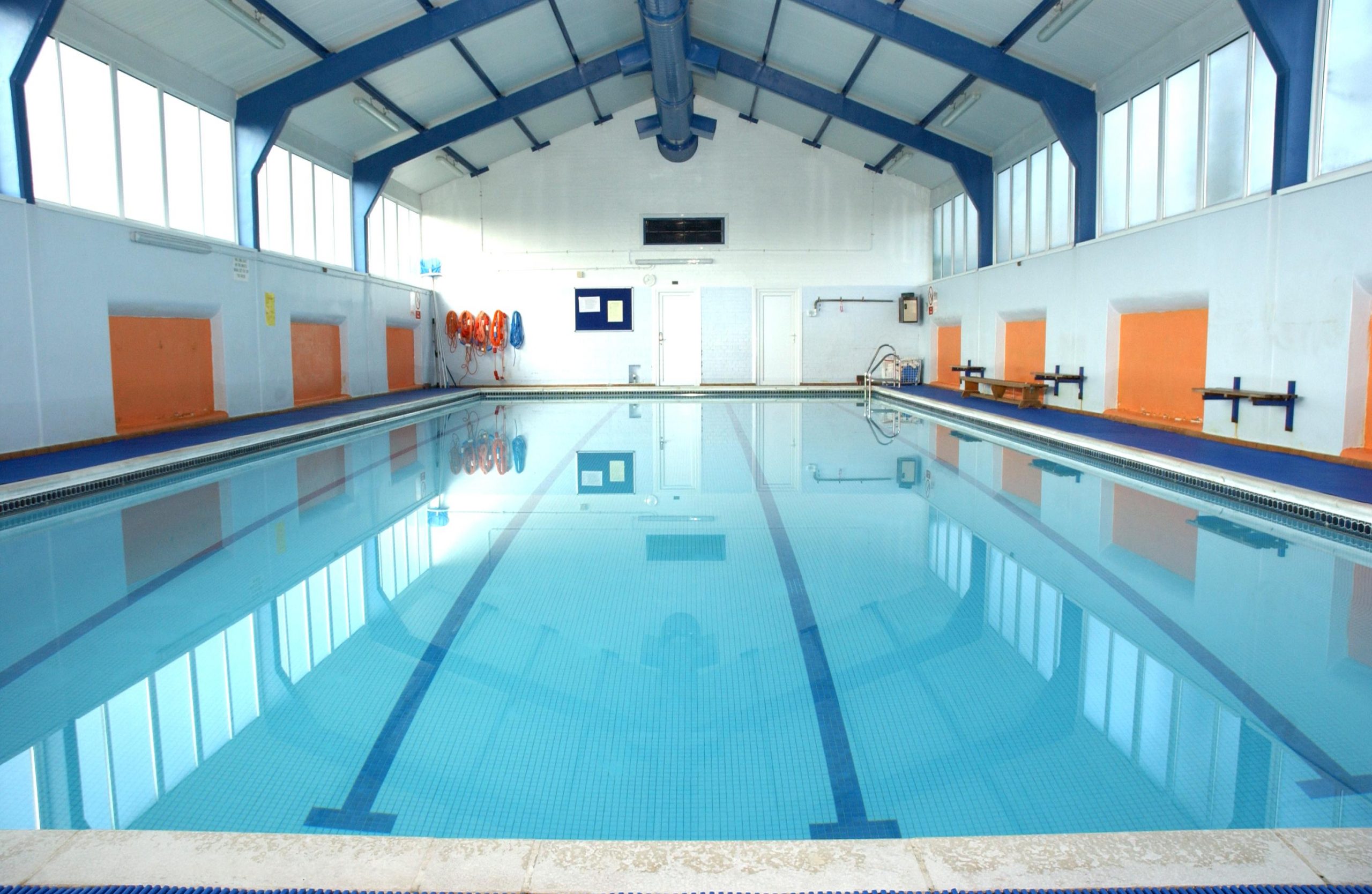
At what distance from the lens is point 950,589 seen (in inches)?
151

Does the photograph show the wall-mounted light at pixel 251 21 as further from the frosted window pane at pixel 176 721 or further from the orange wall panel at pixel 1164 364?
the orange wall panel at pixel 1164 364

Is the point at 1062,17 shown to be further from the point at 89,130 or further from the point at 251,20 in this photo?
the point at 89,130

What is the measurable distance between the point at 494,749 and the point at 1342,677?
277 centimetres

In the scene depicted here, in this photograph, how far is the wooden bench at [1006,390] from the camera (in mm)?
11047

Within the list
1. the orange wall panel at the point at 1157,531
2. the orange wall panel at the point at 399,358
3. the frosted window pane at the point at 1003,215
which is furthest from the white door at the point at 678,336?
the orange wall panel at the point at 1157,531

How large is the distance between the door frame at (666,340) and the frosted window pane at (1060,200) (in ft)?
23.8

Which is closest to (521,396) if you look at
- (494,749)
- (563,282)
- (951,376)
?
→ (563,282)

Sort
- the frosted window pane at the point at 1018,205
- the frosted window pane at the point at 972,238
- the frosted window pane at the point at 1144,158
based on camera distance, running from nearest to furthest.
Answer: the frosted window pane at the point at 1144,158 → the frosted window pane at the point at 1018,205 → the frosted window pane at the point at 972,238

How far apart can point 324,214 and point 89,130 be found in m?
4.85

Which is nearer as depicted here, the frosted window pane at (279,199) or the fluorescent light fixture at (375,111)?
the frosted window pane at (279,199)

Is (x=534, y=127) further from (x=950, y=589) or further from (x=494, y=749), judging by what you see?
(x=494, y=749)

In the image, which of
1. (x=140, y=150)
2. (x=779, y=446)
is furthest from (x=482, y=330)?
(x=779, y=446)

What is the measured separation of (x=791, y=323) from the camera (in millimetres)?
16969

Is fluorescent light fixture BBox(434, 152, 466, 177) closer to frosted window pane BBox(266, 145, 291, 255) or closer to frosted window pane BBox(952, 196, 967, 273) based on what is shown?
frosted window pane BBox(266, 145, 291, 255)
